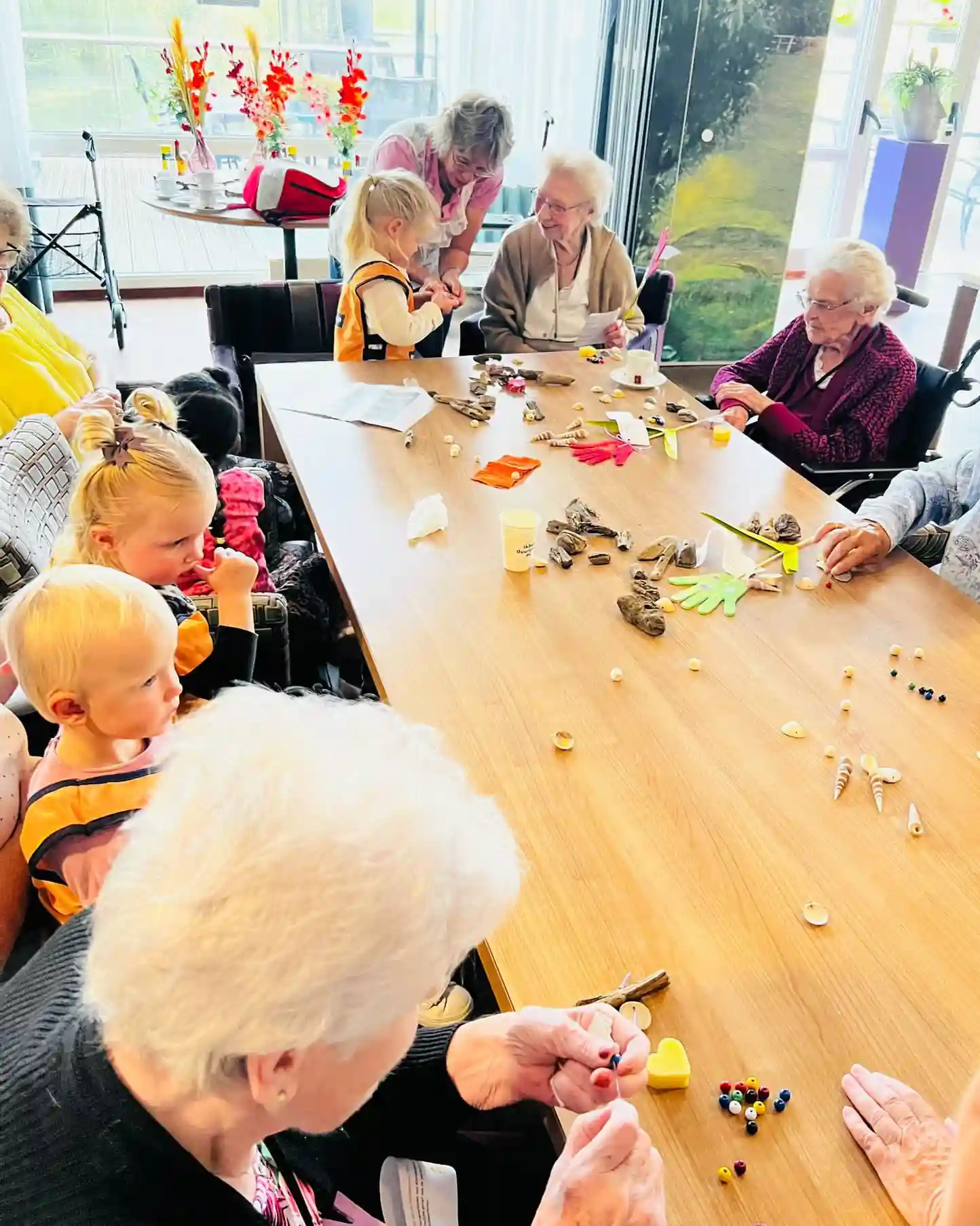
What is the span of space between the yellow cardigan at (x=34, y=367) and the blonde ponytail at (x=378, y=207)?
35.2 inches

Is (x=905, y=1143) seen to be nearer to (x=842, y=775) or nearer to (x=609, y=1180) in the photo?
(x=609, y=1180)

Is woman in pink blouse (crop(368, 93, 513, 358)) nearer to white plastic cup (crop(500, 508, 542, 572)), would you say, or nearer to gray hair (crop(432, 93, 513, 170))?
gray hair (crop(432, 93, 513, 170))

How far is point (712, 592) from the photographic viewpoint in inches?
71.8

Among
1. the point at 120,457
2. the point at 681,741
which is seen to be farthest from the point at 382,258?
the point at 681,741

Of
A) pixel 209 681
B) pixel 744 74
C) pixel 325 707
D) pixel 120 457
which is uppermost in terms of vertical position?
pixel 744 74

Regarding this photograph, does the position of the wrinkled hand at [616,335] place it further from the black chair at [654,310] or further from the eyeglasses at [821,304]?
the eyeglasses at [821,304]

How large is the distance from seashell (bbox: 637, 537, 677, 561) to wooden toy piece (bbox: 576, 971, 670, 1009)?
995mm

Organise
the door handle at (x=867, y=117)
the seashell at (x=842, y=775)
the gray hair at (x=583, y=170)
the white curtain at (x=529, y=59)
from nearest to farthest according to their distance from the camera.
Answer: the seashell at (x=842, y=775) → the gray hair at (x=583, y=170) → the white curtain at (x=529, y=59) → the door handle at (x=867, y=117)

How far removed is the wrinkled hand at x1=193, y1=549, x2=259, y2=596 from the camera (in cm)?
175

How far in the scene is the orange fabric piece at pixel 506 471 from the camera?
2.22 metres

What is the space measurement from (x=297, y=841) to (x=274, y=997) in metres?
0.10

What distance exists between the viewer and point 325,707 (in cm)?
80

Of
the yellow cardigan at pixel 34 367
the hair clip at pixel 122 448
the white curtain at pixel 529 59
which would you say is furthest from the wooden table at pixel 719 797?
the white curtain at pixel 529 59

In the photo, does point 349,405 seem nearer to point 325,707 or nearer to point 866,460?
point 866,460
